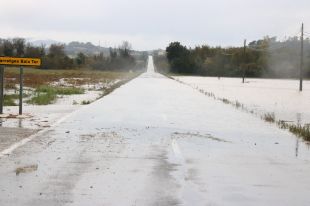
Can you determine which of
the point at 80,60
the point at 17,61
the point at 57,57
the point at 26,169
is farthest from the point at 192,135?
the point at 80,60

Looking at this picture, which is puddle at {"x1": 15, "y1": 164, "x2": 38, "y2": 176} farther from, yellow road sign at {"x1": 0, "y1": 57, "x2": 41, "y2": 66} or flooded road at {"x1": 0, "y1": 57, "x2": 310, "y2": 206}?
yellow road sign at {"x1": 0, "y1": 57, "x2": 41, "y2": 66}

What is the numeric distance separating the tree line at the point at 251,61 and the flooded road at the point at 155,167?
3955 inches

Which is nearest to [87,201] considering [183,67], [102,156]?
[102,156]

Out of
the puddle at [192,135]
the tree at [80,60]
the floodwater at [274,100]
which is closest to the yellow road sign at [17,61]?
the puddle at [192,135]

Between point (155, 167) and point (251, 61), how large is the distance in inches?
4811

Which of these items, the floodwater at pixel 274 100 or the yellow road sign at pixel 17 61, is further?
the floodwater at pixel 274 100

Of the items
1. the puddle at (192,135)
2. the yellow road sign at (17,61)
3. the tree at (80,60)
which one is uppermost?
the tree at (80,60)

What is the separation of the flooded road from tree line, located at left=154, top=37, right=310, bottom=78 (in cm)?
10045

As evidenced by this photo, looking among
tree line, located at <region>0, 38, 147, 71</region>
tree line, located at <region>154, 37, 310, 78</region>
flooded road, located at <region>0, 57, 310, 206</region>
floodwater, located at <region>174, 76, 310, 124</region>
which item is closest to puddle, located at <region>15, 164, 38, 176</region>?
flooded road, located at <region>0, 57, 310, 206</region>

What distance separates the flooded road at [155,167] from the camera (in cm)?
751

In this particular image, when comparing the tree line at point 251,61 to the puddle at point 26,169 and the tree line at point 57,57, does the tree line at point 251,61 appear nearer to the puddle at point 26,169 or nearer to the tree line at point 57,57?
the tree line at point 57,57

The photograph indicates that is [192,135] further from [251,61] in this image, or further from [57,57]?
[57,57]

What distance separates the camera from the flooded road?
7.51 m

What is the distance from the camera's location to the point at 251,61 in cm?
12962
